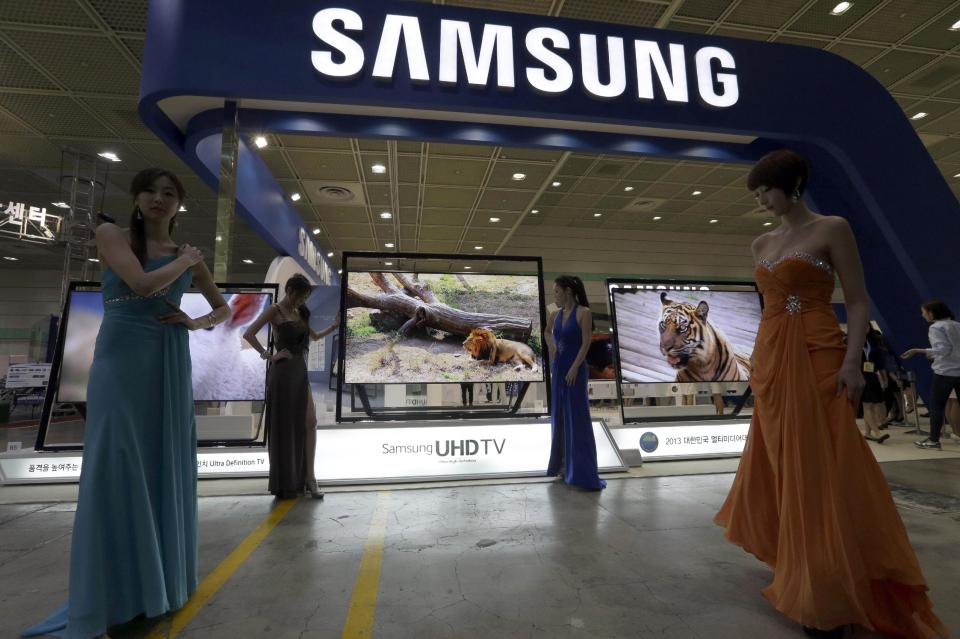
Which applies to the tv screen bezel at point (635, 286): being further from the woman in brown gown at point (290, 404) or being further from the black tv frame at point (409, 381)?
the woman in brown gown at point (290, 404)

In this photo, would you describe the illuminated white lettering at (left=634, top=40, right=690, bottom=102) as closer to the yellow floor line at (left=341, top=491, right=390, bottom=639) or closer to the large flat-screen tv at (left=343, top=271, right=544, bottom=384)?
the large flat-screen tv at (left=343, top=271, right=544, bottom=384)

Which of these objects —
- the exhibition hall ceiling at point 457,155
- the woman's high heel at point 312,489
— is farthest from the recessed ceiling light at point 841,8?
the woman's high heel at point 312,489

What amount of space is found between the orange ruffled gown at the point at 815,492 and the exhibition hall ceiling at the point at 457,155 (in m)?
5.07

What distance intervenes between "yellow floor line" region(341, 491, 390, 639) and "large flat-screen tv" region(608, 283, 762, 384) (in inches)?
124

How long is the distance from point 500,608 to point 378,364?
2.95 m

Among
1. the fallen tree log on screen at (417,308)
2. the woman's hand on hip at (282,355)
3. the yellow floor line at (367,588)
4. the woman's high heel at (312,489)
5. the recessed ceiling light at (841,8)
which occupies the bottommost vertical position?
the yellow floor line at (367,588)

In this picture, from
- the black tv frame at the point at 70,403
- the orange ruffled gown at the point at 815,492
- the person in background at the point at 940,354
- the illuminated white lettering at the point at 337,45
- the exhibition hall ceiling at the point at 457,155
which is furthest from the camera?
the exhibition hall ceiling at the point at 457,155

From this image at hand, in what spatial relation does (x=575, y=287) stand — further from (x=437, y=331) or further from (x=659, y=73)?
(x=659, y=73)

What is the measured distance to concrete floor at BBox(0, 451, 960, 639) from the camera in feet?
5.76

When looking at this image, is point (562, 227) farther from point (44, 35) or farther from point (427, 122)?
point (44, 35)

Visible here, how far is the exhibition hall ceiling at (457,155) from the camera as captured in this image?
6160 millimetres

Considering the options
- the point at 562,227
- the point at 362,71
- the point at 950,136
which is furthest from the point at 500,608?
the point at 562,227

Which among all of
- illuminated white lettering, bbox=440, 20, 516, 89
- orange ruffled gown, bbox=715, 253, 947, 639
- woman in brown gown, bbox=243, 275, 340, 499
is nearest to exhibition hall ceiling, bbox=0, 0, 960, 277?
illuminated white lettering, bbox=440, 20, 516, 89

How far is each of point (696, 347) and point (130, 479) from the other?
199 inches
